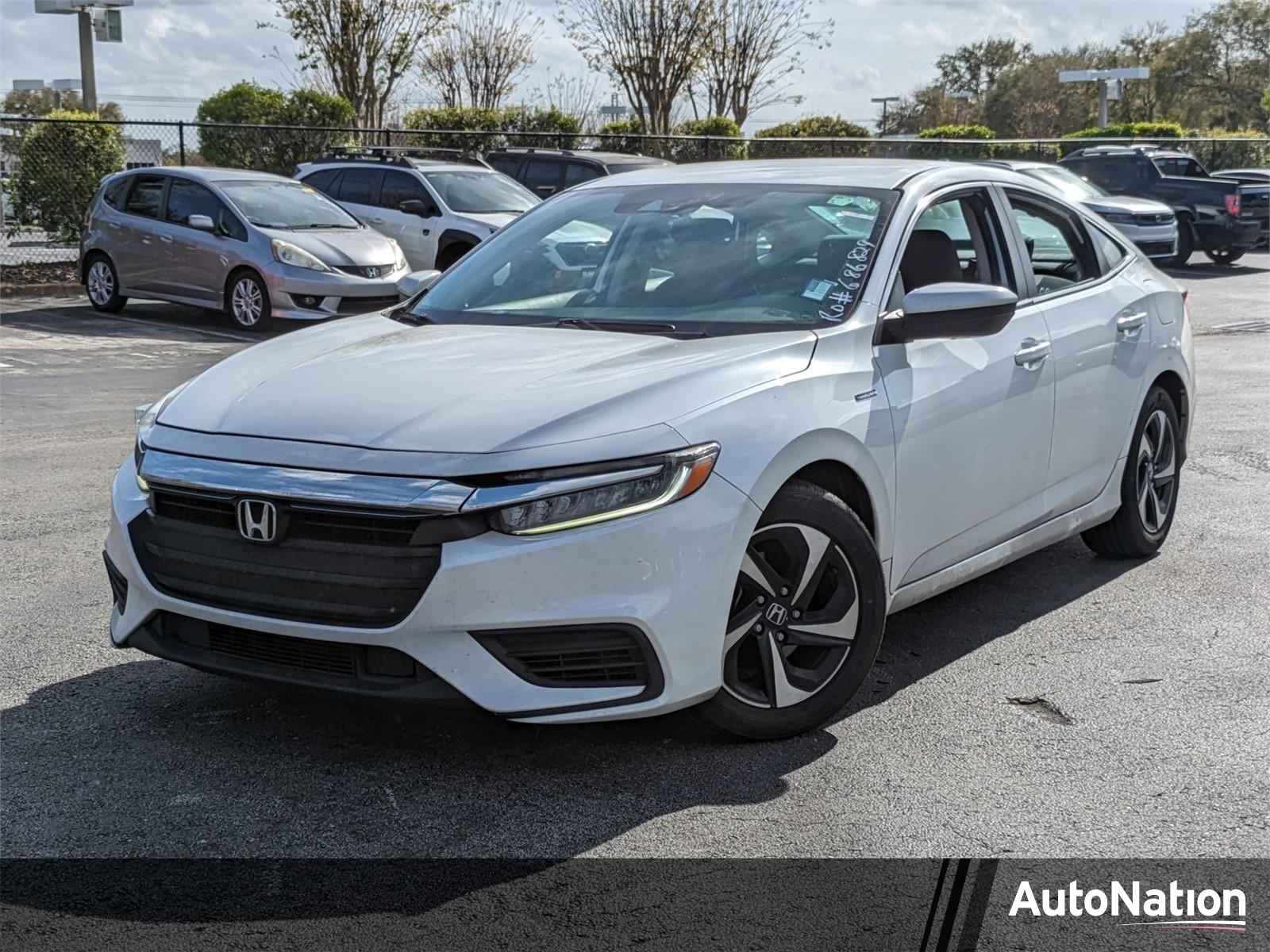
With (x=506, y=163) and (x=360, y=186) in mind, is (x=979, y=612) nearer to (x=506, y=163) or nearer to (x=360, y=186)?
(x=360, y=186)

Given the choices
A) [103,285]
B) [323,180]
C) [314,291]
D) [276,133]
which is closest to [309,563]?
[314,291]

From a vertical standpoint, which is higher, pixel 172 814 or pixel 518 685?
pixel 518 685

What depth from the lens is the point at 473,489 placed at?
12.3ft

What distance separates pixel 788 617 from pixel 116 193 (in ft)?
49.0

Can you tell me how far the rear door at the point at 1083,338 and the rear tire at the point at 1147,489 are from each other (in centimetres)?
20

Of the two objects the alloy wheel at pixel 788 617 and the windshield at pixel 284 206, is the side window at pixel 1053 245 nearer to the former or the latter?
the alloy wheel at pixel 788 617

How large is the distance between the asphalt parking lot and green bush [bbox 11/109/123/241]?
1585 centimetres

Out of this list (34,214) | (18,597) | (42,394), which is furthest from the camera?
(34,214)

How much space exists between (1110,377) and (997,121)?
6835cm

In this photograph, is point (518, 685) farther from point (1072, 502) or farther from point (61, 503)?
point (61, 503)

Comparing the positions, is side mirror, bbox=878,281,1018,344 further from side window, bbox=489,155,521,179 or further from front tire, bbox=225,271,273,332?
side window, bbox=489,155,521,179

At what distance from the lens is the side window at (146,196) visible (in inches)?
666

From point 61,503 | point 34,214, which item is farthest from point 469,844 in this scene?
point 34,214

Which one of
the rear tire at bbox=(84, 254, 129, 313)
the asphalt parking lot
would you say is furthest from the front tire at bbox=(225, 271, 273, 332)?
the asphalt parking lot
